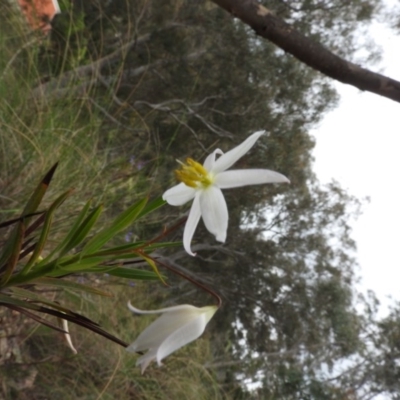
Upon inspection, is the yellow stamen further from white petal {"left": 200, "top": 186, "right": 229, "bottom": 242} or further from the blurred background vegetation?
the blurred background vegetation

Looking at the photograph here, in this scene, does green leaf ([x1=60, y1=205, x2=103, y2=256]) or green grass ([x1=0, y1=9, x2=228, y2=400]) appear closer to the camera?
green leaf ([x1=60, y1=205, x2=103, y2=256])

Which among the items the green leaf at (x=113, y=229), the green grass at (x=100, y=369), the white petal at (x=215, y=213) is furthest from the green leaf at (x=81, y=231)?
the green grass at (x=100, y=369)

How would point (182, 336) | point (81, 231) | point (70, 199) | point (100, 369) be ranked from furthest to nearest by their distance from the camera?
point (100, 369) → point (70, 199) → point (81, 231) → point (182, 336)

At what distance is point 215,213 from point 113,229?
13 cm

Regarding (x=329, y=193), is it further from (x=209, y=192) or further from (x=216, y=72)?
(x=209, y=192)

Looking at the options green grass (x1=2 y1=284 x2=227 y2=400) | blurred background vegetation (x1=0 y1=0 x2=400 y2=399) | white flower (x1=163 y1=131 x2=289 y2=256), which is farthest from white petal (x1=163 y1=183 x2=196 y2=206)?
blurred background vegetation (x1=0 y1=0 x2=400 y2=399)

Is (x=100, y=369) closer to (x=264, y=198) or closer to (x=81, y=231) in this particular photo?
(x=81, y=231)

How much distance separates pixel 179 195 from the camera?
0.64 meters

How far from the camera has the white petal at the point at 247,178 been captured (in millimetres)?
531

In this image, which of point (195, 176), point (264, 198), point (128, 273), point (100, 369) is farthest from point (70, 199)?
point (264, 198)

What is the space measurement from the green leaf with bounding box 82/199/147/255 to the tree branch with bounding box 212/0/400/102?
1148mm

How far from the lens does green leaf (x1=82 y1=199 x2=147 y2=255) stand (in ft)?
2.05

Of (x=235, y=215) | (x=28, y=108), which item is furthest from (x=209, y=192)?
(x=235, y=215)

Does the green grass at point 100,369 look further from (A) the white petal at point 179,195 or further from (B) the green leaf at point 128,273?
(A) the white petal at point 179,195
